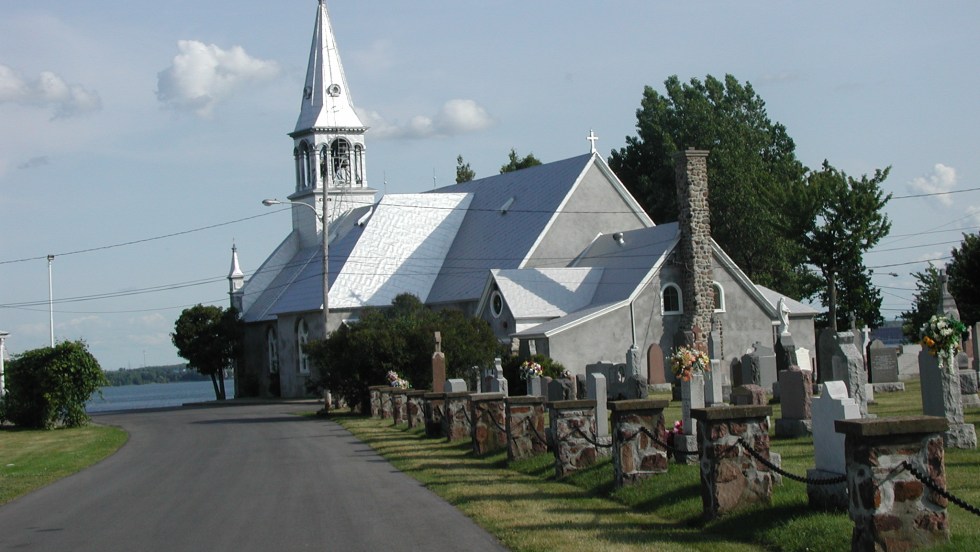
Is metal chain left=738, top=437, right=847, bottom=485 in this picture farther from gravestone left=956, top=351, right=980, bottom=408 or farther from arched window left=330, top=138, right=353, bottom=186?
arched window left=330, top=138, right=353, bottom=186

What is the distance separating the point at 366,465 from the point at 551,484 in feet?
17.0

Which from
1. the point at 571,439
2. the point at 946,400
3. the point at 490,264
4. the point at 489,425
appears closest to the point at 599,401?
the point at 571,439

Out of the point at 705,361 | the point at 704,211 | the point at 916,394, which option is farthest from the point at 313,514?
the point at 704,211

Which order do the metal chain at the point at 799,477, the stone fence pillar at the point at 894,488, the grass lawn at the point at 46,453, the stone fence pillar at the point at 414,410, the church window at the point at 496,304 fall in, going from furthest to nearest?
the church window at the point at 496,304 < the stone fence pillar at the point at 414,410 < the grass lawn at the point at 46,453 < the metal chain at the point at 799,477 < the stone fence pillar at the point at 894,488

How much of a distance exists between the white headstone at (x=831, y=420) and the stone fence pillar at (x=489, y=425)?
10.0m

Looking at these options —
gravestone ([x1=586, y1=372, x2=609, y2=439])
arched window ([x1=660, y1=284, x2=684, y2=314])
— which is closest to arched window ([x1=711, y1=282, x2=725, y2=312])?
arched window ([x1=660, y1=284, x2=684, y2=314])

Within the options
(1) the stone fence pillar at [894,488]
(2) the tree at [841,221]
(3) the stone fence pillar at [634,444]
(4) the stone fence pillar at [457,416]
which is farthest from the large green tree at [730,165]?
(1) the stone fence pillar at [894,488]

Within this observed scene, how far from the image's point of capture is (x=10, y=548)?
1241 cm

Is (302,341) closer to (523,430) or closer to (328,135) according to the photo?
(328,135)

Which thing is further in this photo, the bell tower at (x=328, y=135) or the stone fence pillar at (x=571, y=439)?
the bell tower at (x=328, y=135)

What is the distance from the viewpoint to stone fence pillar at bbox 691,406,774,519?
1158cm

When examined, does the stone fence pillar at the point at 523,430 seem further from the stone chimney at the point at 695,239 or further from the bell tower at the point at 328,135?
the bell tower at the point at 328,135

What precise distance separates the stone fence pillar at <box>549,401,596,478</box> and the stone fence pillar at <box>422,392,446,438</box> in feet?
31.3

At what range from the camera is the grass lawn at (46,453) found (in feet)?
66.7
